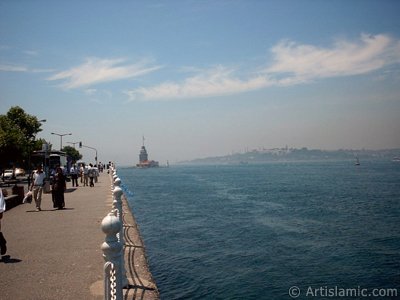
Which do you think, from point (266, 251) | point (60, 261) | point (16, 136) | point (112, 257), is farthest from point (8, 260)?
point (16, 136)

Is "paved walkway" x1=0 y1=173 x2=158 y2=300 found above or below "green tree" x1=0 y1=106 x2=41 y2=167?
below

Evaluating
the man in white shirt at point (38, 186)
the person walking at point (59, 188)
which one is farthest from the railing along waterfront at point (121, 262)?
the man in white shirt at point (38, 186)

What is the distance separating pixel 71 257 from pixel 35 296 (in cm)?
229

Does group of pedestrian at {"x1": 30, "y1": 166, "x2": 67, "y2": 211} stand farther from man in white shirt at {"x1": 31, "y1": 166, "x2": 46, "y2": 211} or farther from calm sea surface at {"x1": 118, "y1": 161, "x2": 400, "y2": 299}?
calm sea surface at {"x1": 118, "y1": 161, "x2": 400, "y2": 299}

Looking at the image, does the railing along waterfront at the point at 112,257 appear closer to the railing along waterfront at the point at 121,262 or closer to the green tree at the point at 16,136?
the railing along waterfront at the point at 121,262

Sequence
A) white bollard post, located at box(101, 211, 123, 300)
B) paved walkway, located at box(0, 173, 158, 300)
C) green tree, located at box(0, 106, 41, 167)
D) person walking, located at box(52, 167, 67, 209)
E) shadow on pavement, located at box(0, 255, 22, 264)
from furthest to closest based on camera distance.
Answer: green tree, located at box(0, 106, 41, 167)
person walking, located at box(52, 167, 67, 209)
shadow on pavement, located at box(0, 255, 22, 264)
paved walkway, located at box(0, 173, 158, 300)
white bollard post, located at box(101, 211, 123, 300)

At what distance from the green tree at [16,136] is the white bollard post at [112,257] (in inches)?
1484

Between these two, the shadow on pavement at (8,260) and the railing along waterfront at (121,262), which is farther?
the shadow on pavement at (8,260)

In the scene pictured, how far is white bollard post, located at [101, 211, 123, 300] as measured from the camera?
3.85 meters

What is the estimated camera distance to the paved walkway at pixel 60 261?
19.9 ft

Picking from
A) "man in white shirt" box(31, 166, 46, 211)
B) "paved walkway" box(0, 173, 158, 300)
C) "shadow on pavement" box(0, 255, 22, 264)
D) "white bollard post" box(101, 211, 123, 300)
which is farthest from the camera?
→ "man in white shirt" box(31, 166, 46, 211)

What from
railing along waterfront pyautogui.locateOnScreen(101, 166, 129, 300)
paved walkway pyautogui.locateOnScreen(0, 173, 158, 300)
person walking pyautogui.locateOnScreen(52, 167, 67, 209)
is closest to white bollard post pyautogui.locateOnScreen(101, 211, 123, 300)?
railing along waterfront pyautogui.locateOnScreen(101, 166, 129, 300)

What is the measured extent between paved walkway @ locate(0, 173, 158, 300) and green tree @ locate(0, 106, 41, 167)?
2743 centimetres

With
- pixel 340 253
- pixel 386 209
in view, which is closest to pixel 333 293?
pixel 340 253
